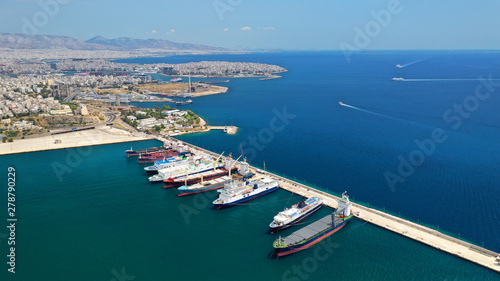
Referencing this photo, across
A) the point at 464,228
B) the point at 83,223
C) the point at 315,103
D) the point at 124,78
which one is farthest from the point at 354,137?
the point at 124,78

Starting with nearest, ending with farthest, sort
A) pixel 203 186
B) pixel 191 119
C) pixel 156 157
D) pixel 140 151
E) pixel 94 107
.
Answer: pixel 203 186 → pixel 156 157 → pixel 140 151 → pixel 191 119 → pixel 94 107

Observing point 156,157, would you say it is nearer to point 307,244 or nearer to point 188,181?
point 188,181

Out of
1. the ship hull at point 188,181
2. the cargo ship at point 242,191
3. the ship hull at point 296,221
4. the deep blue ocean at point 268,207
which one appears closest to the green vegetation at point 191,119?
the deep blue ocean at point 268,207

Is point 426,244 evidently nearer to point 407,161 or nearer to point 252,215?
point 252,215

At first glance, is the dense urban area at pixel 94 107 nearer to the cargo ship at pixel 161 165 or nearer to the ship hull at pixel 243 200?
the cargo ship at pixel 161 165

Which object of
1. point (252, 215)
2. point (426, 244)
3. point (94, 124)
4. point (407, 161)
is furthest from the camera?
point (94, 124)

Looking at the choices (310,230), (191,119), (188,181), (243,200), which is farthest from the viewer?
(191,119)

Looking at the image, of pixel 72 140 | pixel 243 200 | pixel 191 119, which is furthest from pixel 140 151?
pixel 243 200

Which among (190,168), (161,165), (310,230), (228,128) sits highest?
(228,128)
